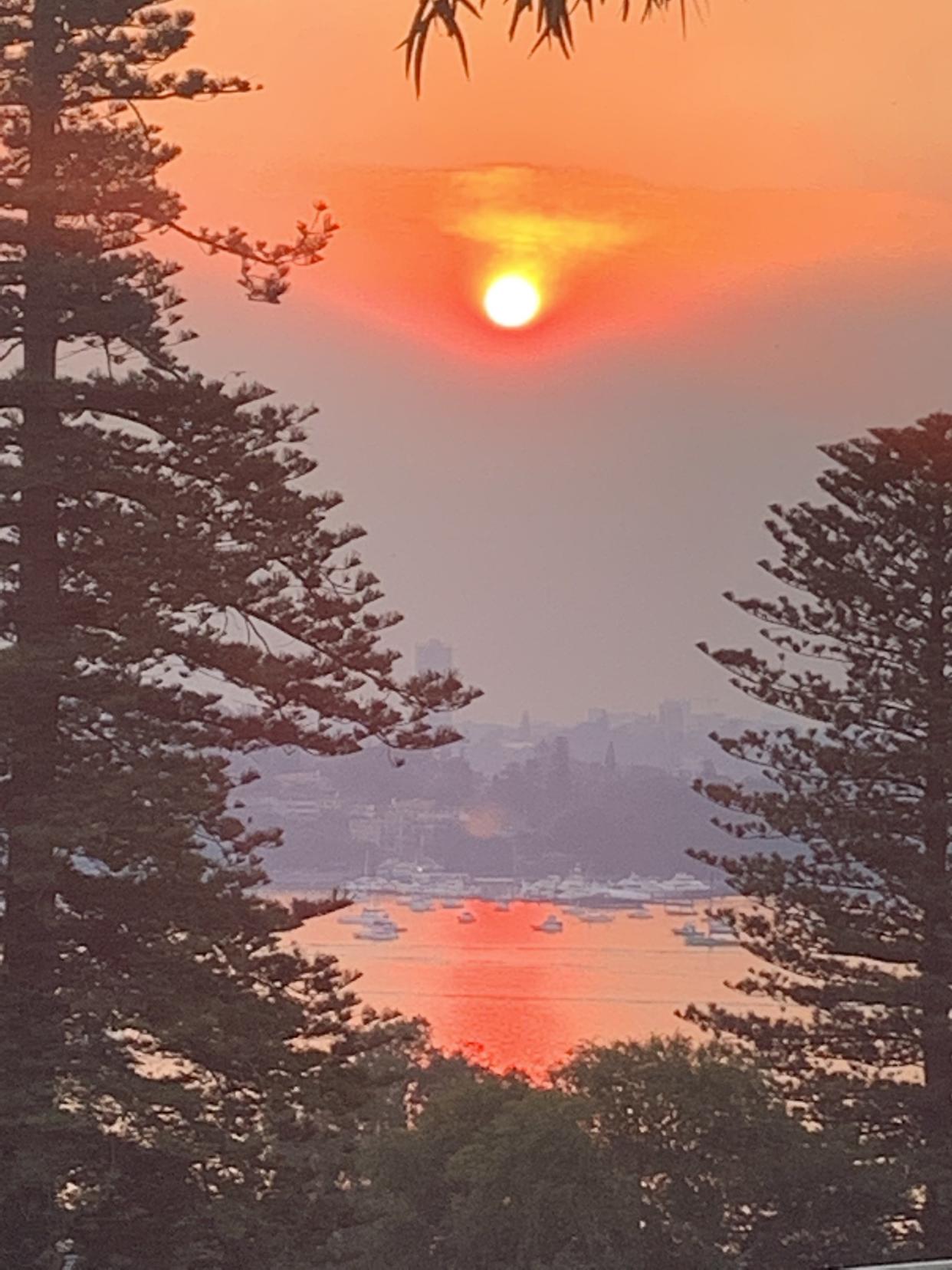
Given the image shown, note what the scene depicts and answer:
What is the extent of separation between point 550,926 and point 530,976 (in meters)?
0.68

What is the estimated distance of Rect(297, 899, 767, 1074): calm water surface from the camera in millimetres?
19984

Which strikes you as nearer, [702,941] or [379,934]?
[702,941]

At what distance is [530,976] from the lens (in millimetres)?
23844

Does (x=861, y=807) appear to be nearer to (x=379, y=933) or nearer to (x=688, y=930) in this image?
(x=688, y=930)

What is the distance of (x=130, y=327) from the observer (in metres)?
9.61

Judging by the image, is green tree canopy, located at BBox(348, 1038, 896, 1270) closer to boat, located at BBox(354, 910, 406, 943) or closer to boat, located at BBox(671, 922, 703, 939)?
boat, located at BBox(671, 922, 703, 939)

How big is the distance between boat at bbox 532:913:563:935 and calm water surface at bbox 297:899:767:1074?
9 cm

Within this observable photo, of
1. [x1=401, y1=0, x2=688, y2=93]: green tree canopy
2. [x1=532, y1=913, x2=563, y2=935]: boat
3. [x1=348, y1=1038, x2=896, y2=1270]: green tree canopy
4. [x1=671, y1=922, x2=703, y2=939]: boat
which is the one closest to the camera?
[x1=401, y1=0, x2=688, y2=93]: green tree canopy

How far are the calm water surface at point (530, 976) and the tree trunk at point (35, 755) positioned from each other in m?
9.66

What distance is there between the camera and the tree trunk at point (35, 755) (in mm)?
8977

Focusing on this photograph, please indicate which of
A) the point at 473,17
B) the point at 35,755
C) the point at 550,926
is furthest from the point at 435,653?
the point at 473,17

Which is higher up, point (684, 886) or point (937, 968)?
point (684, 886)

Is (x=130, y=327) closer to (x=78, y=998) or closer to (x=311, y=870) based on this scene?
(x=78, y=998)

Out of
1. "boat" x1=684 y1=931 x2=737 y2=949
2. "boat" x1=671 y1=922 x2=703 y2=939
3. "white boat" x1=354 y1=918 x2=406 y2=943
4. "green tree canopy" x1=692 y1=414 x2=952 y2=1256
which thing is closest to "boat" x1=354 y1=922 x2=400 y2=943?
"white boat" x1=354 y1=918 x2=406 y2=943
